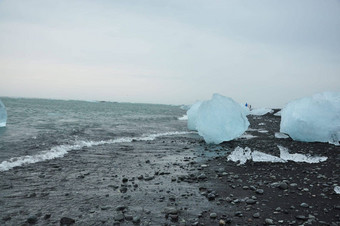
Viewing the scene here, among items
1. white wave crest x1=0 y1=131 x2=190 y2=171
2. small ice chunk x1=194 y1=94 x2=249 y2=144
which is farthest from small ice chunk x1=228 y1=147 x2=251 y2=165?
white wave crest x1=0 y1=131 x2=190 y2=171

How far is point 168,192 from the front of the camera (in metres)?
5.33

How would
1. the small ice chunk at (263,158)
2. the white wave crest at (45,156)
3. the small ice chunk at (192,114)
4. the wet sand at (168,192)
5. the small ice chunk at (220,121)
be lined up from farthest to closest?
the small ice chunk at (192,114) → the small ice chunk at (220,121) → the small ice chunk at (263,158) → the white wave crest at (45,156) → the wet sand at (168,192)

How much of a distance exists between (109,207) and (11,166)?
4.20 metres

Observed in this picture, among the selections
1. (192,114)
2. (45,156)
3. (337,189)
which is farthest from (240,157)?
(192,114)

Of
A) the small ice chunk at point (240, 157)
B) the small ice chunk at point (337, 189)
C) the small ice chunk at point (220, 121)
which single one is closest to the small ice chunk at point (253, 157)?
the small ice chunk at point (240, 157)

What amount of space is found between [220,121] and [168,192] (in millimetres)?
7300

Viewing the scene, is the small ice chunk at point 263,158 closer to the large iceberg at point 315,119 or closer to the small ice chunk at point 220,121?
the small ice chunk at point 220,121

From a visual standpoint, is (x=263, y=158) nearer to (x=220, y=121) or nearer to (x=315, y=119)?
(x=220, y=121)

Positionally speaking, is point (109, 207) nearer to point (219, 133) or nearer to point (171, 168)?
point (171, 168)

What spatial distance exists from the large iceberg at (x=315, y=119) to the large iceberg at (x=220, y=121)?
2.41 m

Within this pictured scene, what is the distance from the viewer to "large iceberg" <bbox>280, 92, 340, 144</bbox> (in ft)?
36.1

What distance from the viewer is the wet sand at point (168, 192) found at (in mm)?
4070

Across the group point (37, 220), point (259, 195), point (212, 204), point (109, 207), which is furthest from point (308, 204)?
point (37, 220)

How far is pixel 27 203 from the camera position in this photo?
4551mm
